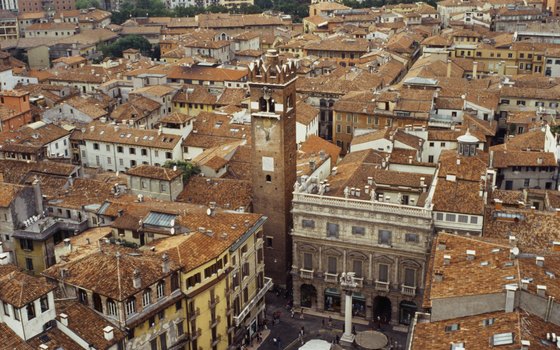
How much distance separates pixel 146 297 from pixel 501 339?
84.9 feet

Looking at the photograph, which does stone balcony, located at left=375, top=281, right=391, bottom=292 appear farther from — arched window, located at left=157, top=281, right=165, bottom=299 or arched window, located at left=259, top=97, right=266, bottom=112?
arched window, located at left=157, top=281, right=165, bottom=299

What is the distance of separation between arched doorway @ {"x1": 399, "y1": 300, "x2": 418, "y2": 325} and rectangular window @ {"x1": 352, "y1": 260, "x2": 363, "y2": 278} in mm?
5146

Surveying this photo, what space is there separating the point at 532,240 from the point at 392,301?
595 inches

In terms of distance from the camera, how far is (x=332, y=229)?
6894 centimetres

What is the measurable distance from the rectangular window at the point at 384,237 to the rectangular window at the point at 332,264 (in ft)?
18.1

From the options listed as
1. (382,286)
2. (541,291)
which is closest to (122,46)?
(382,286)

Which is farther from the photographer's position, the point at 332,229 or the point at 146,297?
the point at 332,229

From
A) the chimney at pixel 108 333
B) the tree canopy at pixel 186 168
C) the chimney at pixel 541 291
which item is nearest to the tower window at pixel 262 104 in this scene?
the tree canopy at pixel 186 168

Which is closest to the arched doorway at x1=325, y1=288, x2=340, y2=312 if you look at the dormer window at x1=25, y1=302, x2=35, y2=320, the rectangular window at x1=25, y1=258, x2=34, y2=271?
the rectangular window at x1=25, y1=258, x2=34, y2=271

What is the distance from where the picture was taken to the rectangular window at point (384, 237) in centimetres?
6675

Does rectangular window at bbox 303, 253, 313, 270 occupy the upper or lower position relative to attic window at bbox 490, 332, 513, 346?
lower

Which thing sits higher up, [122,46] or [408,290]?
[122,46]

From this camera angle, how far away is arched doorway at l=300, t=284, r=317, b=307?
72.8m

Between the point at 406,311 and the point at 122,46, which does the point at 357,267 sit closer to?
the point at 406,311
